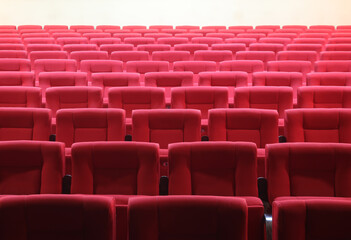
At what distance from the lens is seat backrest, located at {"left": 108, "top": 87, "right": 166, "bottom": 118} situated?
0.94 meters

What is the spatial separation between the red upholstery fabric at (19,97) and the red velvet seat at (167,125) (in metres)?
0.31

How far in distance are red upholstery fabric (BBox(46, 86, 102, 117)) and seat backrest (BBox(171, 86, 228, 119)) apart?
0.60ft

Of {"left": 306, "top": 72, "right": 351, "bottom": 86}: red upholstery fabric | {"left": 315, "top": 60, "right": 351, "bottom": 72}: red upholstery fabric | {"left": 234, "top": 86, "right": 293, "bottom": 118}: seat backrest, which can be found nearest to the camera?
{"left": 234, "top": 86, "right": 293, "bottom": 118}: seat backrest

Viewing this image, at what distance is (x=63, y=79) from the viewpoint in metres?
1.12

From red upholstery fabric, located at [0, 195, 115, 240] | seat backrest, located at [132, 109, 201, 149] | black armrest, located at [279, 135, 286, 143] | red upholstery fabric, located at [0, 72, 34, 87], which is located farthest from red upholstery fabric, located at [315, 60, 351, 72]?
red upholstery fabric, located at [0, 195, 115, 240]

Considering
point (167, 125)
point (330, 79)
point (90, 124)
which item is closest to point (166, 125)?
point (167, 125)

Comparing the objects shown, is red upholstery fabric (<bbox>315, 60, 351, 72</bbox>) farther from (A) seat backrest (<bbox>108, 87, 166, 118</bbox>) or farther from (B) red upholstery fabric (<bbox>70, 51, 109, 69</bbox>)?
(B) red upholstery fabric (<bbox>70, 51, 109, 69</bbox>)

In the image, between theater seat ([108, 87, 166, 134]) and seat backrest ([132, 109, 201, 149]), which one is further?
theater seat ([108, 87, 166, 134])

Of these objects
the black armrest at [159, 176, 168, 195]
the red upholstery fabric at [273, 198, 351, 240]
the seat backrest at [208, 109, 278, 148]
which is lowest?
the black armrest at [159, 176, 168, 195]

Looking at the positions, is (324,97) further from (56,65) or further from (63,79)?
(56,65)

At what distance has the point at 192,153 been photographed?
606 millimetres

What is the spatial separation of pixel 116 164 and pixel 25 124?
0.95 ft

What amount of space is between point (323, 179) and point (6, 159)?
1.60 feet
